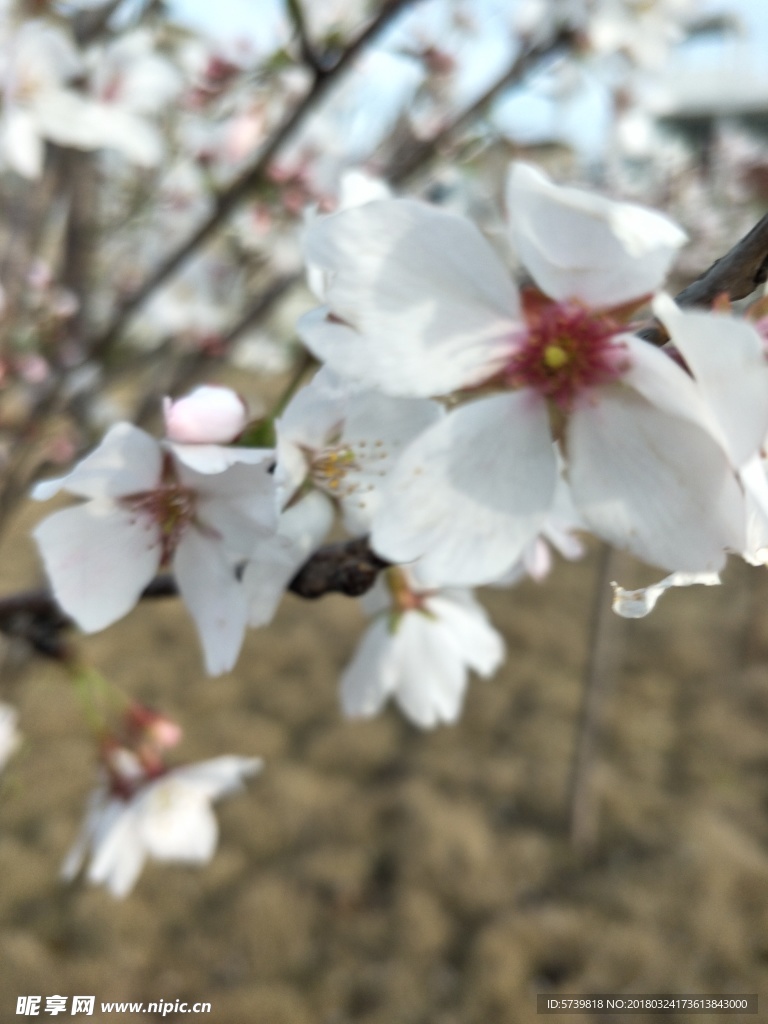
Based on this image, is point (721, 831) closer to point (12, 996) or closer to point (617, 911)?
point (617, 911)

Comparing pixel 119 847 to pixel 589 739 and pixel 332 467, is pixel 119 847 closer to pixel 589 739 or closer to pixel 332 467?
pixel 332 467

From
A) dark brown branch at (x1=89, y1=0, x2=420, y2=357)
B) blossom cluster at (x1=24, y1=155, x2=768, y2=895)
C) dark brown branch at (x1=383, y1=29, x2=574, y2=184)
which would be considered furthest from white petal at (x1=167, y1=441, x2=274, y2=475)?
dark brown branch at (x1=383, y1=29, x2=574, y2=184)

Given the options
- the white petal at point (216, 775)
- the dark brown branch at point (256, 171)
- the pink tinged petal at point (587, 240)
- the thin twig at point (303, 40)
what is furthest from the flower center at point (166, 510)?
the dark brown branch at point (256, 171)

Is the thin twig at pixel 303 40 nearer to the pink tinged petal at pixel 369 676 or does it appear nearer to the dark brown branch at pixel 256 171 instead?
the dark brown branch at pixel 256 171

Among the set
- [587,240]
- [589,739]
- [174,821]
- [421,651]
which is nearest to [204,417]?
[587,240]

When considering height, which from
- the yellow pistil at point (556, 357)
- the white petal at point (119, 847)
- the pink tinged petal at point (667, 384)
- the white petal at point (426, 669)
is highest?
the pink tinged petal at point (667, 384)

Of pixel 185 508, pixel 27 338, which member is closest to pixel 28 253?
pixel 27 338
